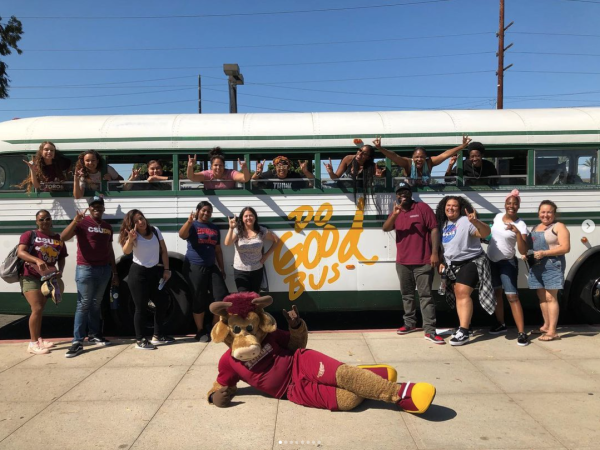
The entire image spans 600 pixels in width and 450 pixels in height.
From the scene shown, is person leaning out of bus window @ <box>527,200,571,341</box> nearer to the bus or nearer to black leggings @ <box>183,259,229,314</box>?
the bus

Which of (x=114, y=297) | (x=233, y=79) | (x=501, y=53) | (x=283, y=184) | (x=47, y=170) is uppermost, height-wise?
(x=501, y=53)

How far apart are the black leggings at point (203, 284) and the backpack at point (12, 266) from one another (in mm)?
1776

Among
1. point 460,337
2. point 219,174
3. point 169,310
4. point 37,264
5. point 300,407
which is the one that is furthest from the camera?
point 169,310

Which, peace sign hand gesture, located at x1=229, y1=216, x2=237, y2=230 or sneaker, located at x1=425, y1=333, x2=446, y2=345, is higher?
peace sign hand gesture, located at x1=229, y1=216, x2=237, y2=230

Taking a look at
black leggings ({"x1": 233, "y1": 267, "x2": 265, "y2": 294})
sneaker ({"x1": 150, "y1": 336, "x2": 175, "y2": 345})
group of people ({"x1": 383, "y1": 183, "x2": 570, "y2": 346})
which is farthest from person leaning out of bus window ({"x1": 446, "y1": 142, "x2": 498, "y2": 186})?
sneaker ({"x1": 150, "y1": 336, "x2": 175, "y2": 345})

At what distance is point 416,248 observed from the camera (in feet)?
17.8

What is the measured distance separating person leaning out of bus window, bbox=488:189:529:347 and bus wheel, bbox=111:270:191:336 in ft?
12.5

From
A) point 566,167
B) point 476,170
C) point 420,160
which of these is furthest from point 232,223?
point 566,167

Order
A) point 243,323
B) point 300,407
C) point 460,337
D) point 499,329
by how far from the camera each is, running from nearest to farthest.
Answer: point 243,323, point 300,407, point 460,337, point 499,329

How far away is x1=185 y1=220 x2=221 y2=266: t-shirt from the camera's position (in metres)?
5.32

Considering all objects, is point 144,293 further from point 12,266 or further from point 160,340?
point 12,266

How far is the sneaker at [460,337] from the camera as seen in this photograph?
5.23 metres

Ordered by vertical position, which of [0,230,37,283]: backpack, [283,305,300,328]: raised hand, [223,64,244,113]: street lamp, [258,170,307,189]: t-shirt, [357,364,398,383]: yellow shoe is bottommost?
[357,364,398,383]: yellow shoe

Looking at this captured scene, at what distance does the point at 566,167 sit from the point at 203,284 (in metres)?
4.71
